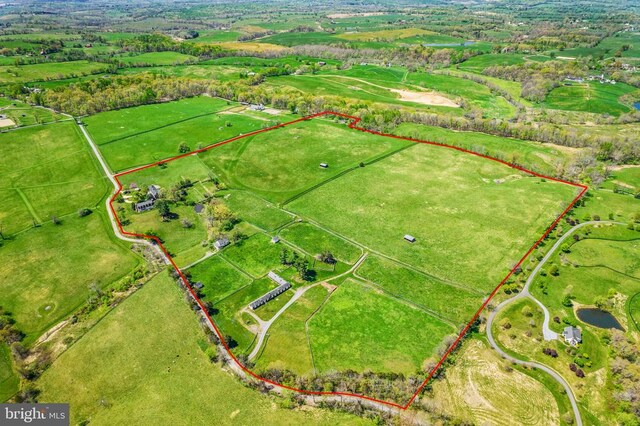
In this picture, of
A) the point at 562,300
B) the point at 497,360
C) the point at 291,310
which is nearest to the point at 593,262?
the point at 562,300

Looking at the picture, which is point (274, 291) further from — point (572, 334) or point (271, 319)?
point (572, 334)

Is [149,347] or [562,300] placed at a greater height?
[562,300]

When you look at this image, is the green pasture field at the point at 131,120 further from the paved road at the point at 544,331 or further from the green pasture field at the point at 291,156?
the paved road at the point at 544,331

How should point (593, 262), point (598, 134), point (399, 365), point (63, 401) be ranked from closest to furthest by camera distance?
point (63, 401) → point (399, 365) → point (593, 262) → point (598, 134)

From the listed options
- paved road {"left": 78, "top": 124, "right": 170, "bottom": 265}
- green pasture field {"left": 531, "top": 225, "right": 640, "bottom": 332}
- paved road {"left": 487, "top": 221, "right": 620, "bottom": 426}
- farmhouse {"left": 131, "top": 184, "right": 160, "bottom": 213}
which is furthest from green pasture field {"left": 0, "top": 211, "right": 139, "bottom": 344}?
green pasture field {"left": 531, "top": 225, "right": 640, "bottom": 332}

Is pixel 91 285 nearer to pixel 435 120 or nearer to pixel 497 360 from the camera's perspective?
pixel 497 360

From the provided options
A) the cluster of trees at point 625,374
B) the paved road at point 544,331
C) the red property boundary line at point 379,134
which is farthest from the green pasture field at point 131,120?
the cluster of trees at point 625,374
